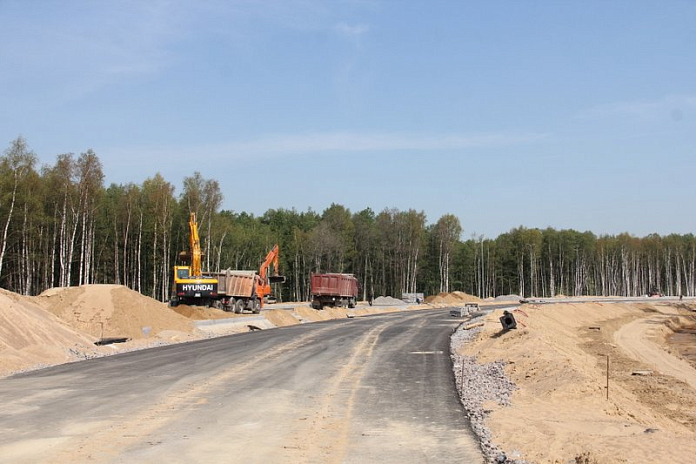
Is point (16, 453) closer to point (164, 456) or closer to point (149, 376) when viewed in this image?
point (164, 456)

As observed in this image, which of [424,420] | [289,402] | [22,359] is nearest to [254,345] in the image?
[22,359]

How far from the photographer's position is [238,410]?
14188 mm

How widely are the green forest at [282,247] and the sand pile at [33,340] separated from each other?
2437 centimetres

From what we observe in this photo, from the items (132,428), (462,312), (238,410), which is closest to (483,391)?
(238,410)

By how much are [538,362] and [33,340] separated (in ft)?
60.7

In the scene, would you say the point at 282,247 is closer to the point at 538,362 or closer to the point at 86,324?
the point at 86,324

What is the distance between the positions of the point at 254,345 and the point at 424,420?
16238mm

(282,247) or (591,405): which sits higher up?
(282,247)

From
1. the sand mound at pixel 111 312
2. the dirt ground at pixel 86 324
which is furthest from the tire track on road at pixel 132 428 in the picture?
the sand mound at pixel 111 312

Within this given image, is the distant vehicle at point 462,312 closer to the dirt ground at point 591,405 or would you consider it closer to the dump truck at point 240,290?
the dump truck at point 240,290

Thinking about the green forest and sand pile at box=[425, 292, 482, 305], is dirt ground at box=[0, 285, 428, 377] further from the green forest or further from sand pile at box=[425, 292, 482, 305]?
sand pile at box=[425, 292, 482, 305]

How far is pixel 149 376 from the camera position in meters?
19.3

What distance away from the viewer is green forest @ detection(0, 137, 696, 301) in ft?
184

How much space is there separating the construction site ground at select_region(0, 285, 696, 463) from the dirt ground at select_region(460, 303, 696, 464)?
4cm
